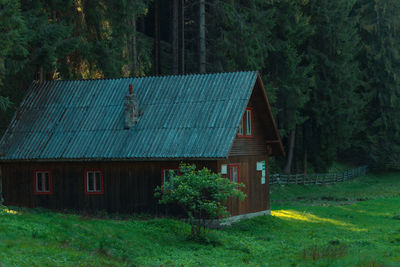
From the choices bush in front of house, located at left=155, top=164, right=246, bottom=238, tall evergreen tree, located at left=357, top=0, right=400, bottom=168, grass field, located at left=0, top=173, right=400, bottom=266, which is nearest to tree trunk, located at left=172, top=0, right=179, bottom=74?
grass field, located at left=0, top=173, right=400, bottom=266

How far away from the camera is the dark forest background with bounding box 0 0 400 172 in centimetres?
3281

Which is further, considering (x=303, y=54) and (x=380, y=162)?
(x=380, y=162)

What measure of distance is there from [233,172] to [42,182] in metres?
9.20

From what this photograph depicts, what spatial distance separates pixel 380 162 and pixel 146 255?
48.3 metres

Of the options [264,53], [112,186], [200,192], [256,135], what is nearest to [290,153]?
[264,53]

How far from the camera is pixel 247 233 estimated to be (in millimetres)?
23938

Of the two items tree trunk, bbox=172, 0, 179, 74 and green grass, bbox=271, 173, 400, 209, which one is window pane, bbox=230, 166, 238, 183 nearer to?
green grass, bbox=271, 173, 400, 209

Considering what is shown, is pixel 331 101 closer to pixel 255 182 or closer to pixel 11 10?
pixel 255 182

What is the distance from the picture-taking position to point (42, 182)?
1107 inches

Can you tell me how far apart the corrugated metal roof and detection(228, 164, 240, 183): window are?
7.32 feet

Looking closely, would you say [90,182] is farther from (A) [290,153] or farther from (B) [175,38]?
(A) [290,153]

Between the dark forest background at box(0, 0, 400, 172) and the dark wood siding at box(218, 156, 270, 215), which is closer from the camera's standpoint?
the dark wood siding at box(218, 156, 270, 215)

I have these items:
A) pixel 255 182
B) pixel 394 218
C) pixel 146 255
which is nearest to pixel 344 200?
pixel 394 218

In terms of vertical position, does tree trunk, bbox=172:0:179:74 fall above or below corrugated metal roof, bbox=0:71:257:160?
above
